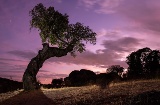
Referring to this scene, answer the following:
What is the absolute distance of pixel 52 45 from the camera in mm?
38156

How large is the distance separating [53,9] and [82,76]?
26354 millimetres

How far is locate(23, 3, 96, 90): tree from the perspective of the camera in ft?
119

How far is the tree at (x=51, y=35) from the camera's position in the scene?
3631cm

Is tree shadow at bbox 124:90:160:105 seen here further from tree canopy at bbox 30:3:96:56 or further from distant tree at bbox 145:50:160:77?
distant tree at bbox 145:50:160:77

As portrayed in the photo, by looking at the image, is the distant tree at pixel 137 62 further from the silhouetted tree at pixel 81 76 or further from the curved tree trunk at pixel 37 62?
the curved tree trunk at pixel 37 62

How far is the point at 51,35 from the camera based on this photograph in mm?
36812

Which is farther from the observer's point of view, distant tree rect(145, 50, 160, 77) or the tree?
distant tree rect(145, 50, 160, 77)

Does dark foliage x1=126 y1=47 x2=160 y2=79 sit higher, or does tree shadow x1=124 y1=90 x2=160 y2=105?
dark foliage x1=126 y1=47 x2=160 y2=79

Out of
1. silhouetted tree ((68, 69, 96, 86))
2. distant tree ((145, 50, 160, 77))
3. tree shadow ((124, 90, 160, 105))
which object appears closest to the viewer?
tree shadow ((124, 90, 160, 105))

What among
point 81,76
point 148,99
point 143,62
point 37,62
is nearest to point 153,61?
point 143,62

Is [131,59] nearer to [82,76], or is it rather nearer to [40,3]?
[82,76]

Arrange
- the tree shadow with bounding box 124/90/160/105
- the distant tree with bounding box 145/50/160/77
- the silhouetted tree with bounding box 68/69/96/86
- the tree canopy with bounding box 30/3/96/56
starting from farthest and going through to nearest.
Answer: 1. the silhouetted tree with bounding box 68/69/96/86
2. the distant tree with bounding box 145/50/160/77
3. the tree canopy with bounding box 30/3/96/56
4. the tree shadow with bounding box 124/90/160/105

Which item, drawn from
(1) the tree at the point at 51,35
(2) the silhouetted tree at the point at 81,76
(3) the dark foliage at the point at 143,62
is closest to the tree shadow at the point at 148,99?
(1) the tree at the point at 51,35

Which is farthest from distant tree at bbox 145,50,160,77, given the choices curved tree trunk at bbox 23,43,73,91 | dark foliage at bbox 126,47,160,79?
curved tree trunk at bbox 23,43,73,91
